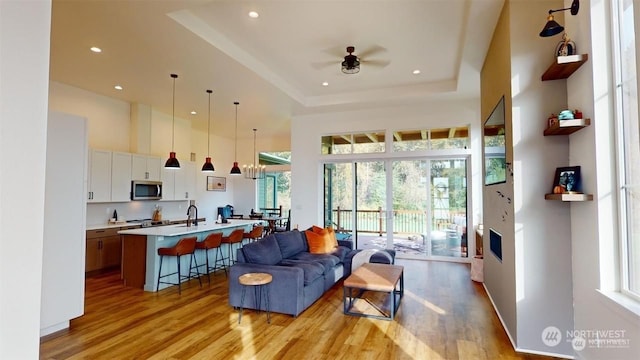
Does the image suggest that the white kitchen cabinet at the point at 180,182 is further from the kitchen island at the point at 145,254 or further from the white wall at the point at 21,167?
the white wall at the point at 21,167

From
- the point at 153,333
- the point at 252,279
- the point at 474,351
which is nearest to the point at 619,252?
the point at 474,351

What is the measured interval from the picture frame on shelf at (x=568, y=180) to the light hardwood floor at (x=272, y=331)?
4.88ft

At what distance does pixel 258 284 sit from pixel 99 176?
434 centimetres

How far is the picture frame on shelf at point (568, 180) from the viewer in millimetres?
2656

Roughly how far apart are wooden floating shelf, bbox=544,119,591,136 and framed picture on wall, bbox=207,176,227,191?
29.5 feet

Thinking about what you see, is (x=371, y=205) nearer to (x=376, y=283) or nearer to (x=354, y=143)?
(x=354, y=143)

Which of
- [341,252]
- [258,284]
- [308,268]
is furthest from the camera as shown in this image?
[341,252]

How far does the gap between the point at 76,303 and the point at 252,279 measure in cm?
191

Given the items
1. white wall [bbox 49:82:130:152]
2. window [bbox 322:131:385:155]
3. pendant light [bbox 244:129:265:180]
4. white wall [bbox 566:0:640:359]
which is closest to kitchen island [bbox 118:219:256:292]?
white wall [bbox 49:82:130:152]

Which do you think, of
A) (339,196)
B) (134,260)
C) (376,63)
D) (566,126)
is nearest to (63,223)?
(134,260)

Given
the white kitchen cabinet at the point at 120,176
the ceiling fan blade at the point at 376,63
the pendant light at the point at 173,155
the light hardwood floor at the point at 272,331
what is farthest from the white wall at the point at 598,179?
the white kitchen cabinet at the point at 120,176

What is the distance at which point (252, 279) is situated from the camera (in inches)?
142

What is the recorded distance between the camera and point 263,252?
4.25 metres

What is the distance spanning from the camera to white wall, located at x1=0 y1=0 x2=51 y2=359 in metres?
1.09
